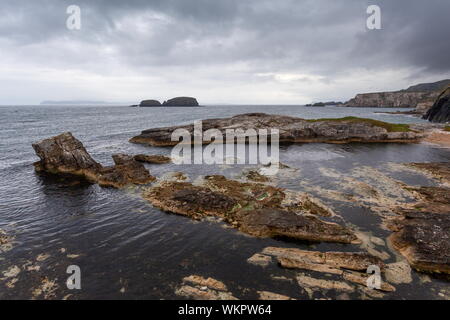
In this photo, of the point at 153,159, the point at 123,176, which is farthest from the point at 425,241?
the point at 153,159

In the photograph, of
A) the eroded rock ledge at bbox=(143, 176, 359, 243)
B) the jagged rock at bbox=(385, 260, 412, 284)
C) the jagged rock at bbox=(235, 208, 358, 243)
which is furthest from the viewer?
the eroded rock ledge at bbox=(143, 176, 359, 243)

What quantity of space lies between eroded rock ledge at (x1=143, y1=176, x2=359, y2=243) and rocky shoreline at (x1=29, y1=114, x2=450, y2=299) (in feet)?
0.25

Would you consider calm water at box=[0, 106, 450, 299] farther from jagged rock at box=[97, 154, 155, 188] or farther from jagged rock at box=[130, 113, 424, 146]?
jagged rock at box=[130, 113, 424, 146]

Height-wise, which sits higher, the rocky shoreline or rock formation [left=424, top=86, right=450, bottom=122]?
rock formation [left=424, top=86, right=450, bottom=122]

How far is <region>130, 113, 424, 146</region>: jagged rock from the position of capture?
59.4 m

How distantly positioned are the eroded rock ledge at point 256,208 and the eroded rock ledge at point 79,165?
208 inches

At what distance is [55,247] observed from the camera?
16.0 meters

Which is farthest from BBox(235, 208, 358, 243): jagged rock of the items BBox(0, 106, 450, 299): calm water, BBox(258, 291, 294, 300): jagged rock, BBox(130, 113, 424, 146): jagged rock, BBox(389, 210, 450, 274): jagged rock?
BBox(130, 113, 424, 146): jagged rock

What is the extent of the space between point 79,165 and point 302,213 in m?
31.5

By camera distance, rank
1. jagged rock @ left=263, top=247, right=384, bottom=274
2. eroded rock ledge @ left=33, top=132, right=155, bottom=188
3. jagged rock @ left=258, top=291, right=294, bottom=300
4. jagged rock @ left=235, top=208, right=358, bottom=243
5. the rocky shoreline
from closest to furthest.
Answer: jagged rock @ left=258, top=291, right=294, bottom=300 → the rocky shoreline → jagged rock @ left=263, top=247, right=384, bottom=274 → jagged rock @ left=235, top=208, right=358, bottom=243 → eroded rock ledge @ left=33, top=132, right=155, bottom=188

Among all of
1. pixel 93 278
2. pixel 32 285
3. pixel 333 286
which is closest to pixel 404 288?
pixel 333 286

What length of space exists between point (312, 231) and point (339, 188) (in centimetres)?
1203

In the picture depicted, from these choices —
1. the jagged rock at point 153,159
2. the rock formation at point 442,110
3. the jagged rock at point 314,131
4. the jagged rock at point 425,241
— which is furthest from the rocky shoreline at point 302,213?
the rock formation at point 442,110

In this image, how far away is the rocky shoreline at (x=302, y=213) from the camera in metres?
13.1
